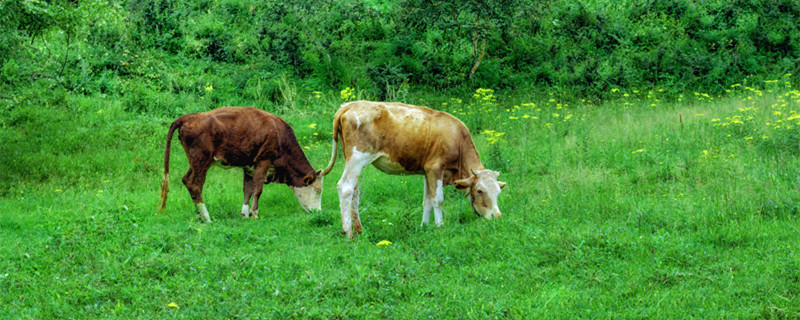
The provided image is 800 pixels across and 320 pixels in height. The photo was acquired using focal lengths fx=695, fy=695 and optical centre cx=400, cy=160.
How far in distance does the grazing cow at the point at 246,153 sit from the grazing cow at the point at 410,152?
1761 mm

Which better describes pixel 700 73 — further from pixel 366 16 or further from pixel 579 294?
pixel 579 294

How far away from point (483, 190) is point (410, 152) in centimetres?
120

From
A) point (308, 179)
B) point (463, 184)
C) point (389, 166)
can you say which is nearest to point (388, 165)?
point (389, 166)

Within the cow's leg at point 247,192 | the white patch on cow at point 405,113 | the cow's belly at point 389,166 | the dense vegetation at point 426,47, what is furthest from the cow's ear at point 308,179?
the dense vegetation at point 426,47

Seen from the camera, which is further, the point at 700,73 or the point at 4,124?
the point at 700,73

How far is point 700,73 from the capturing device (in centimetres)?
1956

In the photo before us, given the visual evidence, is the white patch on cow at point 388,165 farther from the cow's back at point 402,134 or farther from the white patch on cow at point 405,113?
the white patch on cow at point 405,113

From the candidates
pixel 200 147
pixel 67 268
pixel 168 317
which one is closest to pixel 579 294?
pixel 168 317

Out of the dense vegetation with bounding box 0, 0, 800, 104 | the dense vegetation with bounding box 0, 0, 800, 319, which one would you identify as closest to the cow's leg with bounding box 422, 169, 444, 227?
the dense vegetation with bounding box 0, 0, 800, 319

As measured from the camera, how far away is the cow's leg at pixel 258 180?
11.4 meters

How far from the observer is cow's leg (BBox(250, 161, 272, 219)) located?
11.4 m

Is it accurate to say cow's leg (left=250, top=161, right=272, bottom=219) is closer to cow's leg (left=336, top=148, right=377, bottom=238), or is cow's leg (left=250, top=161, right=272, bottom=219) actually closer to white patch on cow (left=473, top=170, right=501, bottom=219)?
cow's leg (left=336, top=148, right=377, bottom=238)

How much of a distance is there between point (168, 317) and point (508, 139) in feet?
33.5

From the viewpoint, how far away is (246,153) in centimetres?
1142
